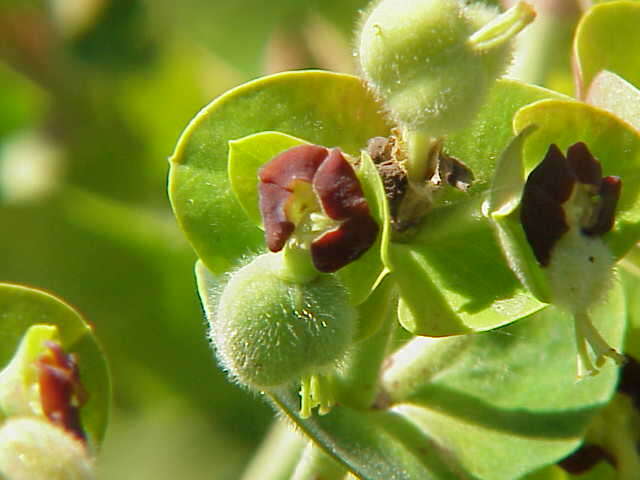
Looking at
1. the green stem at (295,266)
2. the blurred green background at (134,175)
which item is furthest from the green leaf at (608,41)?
the blurred green background at (134,175)

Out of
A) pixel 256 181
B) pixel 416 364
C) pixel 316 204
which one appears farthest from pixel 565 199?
pixel 416 364

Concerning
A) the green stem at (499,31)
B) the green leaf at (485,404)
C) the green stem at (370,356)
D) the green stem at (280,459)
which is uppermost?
the green stem at (499,31)

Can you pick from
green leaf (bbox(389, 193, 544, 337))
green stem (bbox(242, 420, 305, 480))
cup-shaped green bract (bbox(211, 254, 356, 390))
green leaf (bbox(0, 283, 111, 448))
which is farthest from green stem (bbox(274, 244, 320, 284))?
green stem (bbox(242, 420, 305, 480))

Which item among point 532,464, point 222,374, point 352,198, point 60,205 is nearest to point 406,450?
point 532,464

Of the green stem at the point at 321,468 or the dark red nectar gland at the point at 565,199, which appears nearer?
the dark red nectar gland at the point at 565,199

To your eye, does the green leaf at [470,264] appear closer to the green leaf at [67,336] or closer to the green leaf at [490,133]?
the green leaf at [490,133]

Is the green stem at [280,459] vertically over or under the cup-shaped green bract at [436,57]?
under

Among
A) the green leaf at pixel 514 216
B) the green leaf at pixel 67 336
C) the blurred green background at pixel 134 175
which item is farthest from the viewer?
the blurred green background at pixel 134 175

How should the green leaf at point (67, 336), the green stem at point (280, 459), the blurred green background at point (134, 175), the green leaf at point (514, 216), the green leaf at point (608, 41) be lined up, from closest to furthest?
the green leaf at point (514, 216), the green leaf at point (608, 41), the green leaf at point (67, 336), the green stem at point (280, 459), the blurred green background at point (134, 175)
